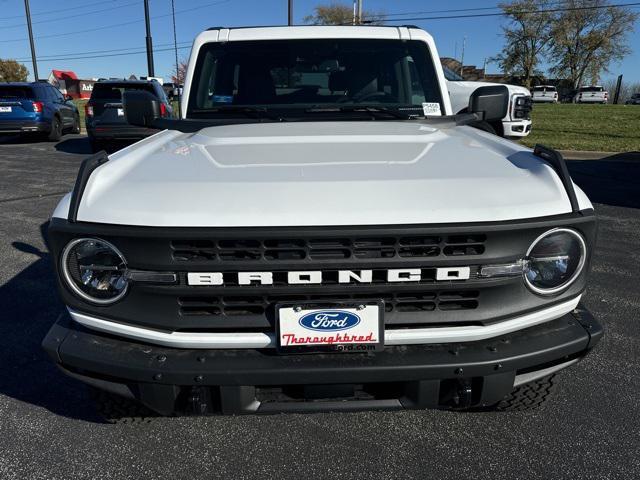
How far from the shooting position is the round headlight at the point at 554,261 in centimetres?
184

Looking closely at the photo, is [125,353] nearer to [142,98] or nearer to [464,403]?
[464,403]

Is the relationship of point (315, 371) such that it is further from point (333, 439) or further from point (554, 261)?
point (554, 261)

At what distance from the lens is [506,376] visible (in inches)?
71.7

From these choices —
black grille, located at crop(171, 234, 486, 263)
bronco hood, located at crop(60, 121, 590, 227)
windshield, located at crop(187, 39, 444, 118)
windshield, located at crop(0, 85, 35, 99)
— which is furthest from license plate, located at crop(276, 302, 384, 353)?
windshield, located at crop(0, 85, 35, 99)

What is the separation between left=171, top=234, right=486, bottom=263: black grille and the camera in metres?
1.72

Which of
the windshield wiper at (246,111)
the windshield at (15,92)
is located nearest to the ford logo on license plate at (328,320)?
the windshield wiper at (246,111)

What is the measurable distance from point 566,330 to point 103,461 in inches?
77.6

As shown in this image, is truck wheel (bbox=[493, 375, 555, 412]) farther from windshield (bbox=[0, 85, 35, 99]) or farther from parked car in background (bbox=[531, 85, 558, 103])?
parked car in background (bbox=[531, 85, 558, 103])

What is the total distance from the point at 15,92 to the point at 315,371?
1470 cm

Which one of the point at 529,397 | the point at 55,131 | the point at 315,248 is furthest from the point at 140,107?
the point at 55,131

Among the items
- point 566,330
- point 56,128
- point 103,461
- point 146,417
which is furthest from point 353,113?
point 56,128

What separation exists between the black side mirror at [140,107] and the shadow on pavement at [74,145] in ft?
33.0

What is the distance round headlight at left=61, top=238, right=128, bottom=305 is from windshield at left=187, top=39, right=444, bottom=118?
5.24 ft

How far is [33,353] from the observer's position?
10.1 feet
